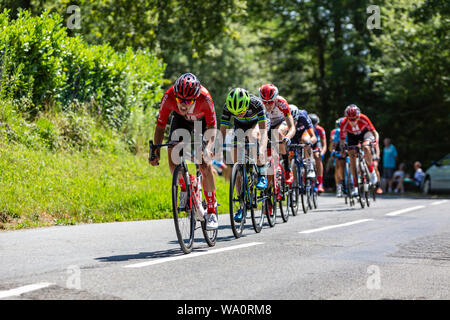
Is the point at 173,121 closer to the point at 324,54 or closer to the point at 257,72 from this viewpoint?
the point at 324,54

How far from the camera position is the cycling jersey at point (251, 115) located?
30.5ft

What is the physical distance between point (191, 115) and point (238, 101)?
1.17 m

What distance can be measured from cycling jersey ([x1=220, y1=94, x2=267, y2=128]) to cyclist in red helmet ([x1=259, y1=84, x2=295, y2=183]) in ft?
4.02

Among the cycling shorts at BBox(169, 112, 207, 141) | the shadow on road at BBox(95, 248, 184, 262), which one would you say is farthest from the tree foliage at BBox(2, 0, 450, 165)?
the shadow on road at BBox(95, 248, 184, 262)

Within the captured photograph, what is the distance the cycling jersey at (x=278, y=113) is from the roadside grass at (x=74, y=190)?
2499 mm

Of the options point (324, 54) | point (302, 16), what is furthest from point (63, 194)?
point (324, 54)

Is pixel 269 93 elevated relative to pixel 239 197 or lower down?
elevated

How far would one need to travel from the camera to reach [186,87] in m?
7.29

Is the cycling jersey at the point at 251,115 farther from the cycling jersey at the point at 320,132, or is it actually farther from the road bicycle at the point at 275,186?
the cycling jersey at the point at 320,132

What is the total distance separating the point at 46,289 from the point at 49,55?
33.6 feet

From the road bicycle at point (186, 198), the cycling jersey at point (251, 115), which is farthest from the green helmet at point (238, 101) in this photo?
the road bicycle at point (186, 198)

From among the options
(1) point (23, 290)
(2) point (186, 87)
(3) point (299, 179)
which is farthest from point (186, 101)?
(3) point (299, 179)

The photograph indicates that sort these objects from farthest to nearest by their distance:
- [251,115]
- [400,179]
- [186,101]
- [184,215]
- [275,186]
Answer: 1. [400,179]
2. [275,186]
3. [251,115]
4. [184,215]
5. [186,101]

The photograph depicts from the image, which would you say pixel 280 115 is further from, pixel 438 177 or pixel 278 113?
pixel 438 177
